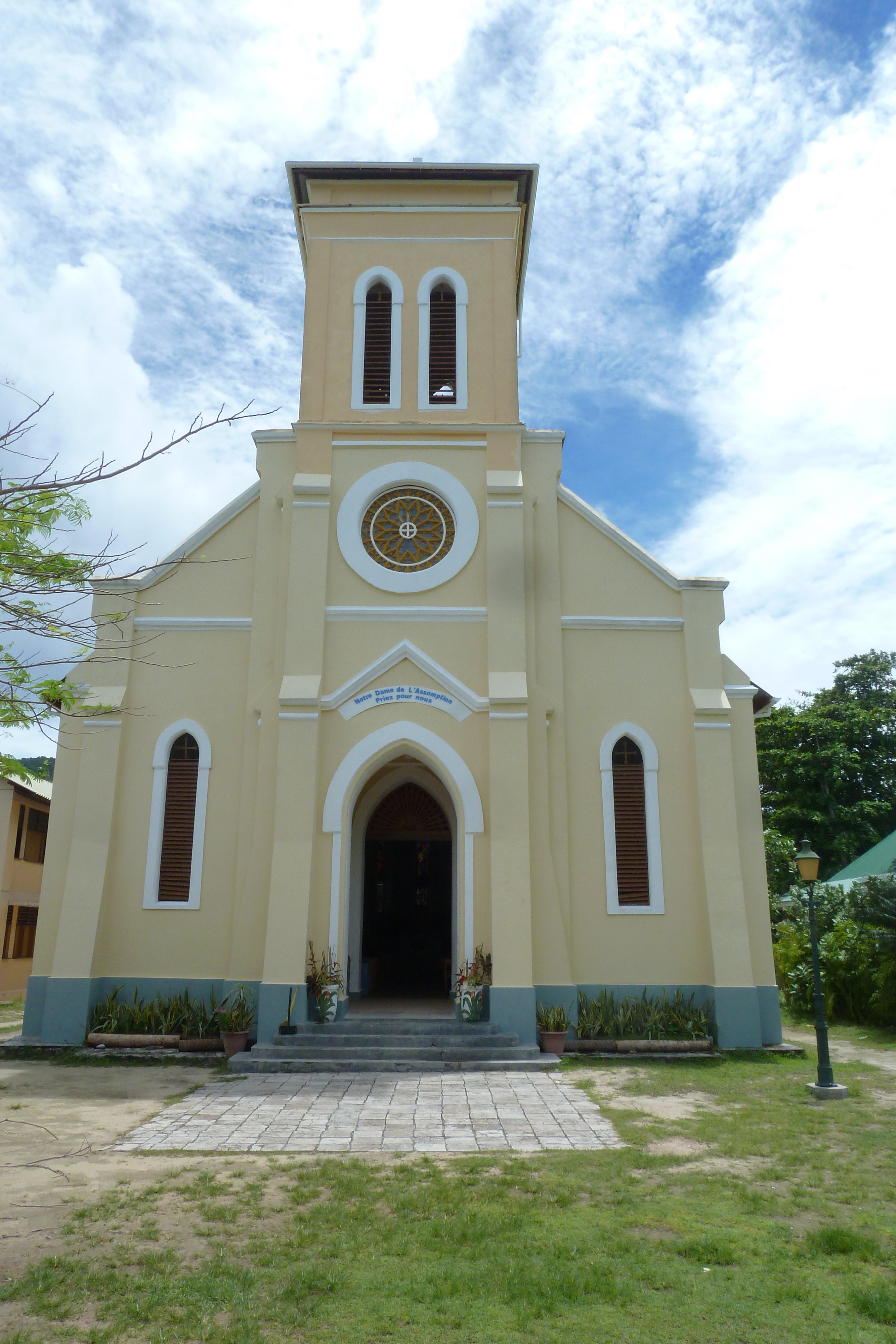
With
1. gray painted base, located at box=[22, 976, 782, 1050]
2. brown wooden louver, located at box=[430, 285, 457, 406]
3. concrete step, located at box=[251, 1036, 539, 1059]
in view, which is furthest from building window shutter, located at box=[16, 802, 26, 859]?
brown wooden louver, located at box=[430, 285, 457, 406]

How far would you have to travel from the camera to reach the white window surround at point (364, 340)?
16344 millimetres

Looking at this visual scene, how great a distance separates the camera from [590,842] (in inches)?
572

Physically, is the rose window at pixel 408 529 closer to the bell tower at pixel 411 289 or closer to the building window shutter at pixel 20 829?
the bell tower at pixel 411 289

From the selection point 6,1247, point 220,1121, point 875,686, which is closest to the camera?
point 6,1247

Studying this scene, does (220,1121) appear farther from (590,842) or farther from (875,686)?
(875,686)

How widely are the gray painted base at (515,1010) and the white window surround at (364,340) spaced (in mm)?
9810

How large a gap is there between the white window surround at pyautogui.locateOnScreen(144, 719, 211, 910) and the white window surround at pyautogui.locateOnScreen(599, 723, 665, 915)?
6305 mm

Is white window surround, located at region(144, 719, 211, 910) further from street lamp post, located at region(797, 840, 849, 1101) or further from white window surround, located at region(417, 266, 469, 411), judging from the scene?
street lamp post, located at region(797, 840, 849, 1101)

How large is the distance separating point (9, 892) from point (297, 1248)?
1976cm

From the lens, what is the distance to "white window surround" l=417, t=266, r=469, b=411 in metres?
16.3

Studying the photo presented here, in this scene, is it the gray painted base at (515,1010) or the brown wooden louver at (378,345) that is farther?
the brown wooden louver at (378,345)

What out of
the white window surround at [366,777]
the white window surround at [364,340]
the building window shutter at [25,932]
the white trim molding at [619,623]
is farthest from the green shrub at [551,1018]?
the building window shutter at [25,932]

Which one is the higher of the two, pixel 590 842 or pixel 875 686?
pixel 875 686

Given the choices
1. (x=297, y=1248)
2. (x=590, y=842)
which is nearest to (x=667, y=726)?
(x=590, y=842)
